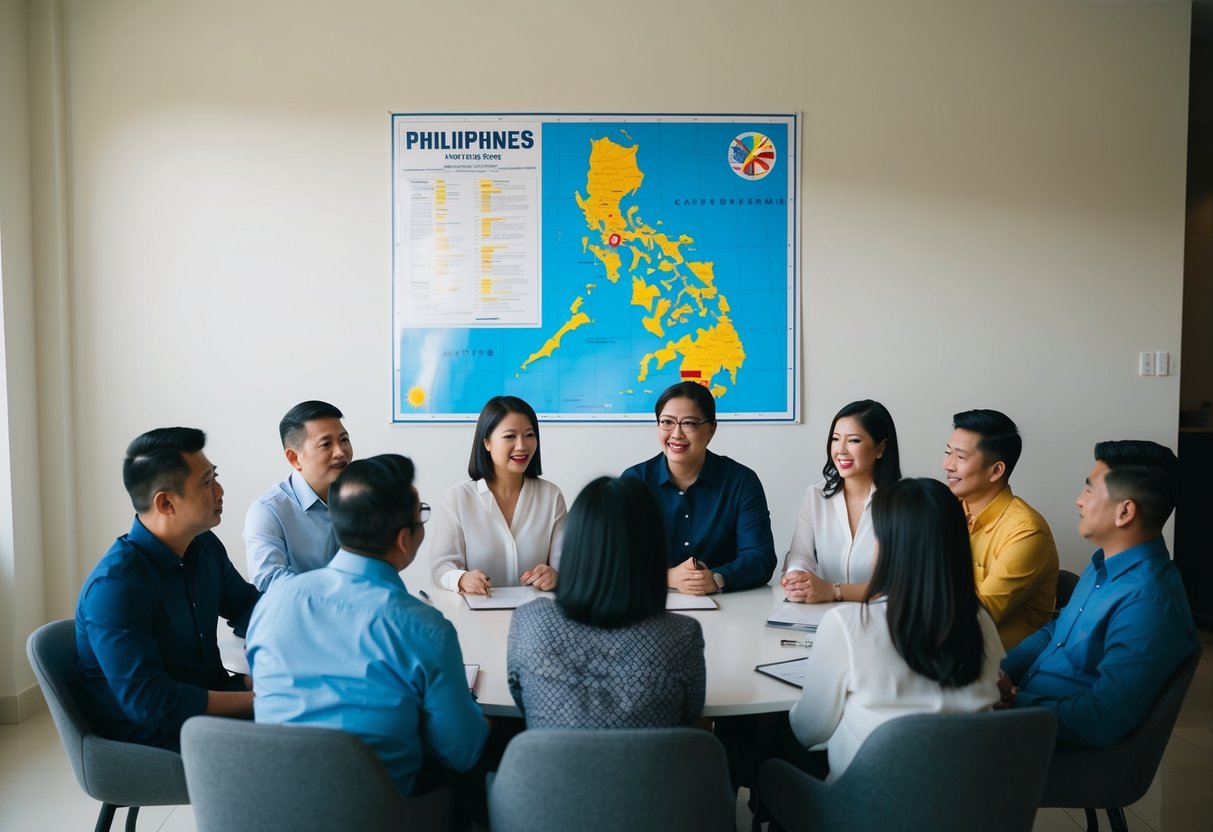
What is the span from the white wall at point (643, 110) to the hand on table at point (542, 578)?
1.34 m

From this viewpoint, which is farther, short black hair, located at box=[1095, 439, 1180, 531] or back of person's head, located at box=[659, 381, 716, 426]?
back of person's head, located at box=[659, 381, 716, 426]

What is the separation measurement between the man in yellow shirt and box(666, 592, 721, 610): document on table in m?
0.80

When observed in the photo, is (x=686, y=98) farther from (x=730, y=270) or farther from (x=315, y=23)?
(x=315, y=23)

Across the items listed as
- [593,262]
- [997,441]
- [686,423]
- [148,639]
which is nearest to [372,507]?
[148,639]

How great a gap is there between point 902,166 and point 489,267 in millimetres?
1989

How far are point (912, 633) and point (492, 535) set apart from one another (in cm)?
167

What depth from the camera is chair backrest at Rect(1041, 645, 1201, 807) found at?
2049mm

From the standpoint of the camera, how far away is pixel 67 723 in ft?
6.57

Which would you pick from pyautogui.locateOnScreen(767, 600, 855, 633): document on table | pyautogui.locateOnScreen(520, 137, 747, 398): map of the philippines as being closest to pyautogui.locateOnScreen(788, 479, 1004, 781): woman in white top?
pyautogui.locateOnScreen(767, 600, 855, 633): document on table

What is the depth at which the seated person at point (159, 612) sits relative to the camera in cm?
197

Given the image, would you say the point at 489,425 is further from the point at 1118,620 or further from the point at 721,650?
Answer: the point at 1118,620

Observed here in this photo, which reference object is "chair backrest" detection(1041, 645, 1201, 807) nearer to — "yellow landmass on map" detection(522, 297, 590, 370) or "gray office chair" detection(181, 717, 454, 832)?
"gray office chair" detection(181, 717, 454, 832)

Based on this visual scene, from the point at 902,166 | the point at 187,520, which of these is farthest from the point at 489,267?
the point at 187,520

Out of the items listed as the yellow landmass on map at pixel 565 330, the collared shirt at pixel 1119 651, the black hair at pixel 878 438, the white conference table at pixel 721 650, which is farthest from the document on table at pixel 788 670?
the yellow landmass on map at pixel 565 330
